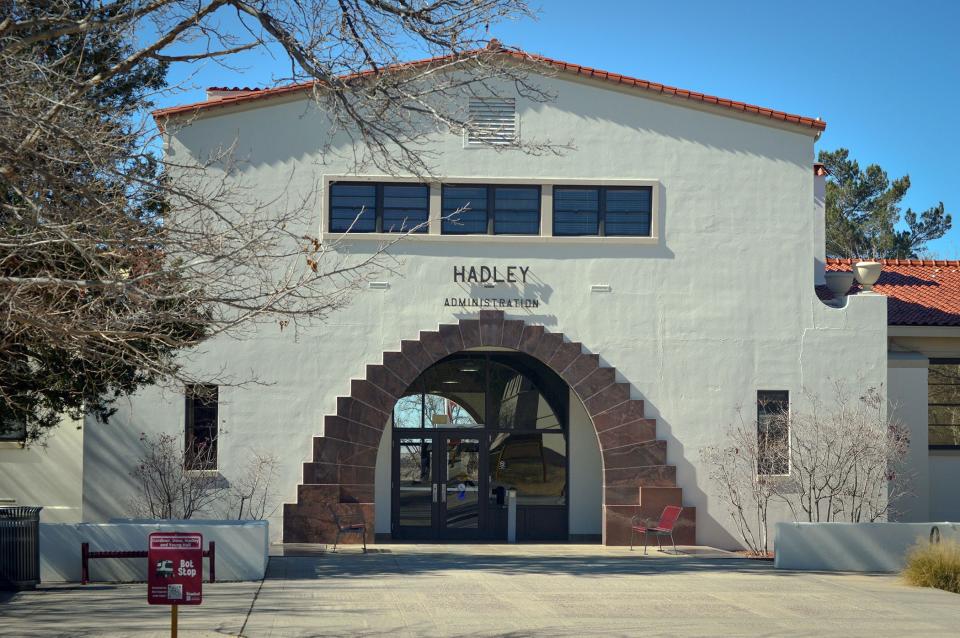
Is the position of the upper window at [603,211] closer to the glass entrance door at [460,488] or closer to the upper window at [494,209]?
the upper window at [494,209]

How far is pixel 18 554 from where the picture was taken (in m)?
16.8

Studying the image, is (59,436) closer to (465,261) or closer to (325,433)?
(325,433)

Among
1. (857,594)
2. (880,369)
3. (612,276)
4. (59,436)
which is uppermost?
(612,276)

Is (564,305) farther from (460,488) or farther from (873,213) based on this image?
(873,213)

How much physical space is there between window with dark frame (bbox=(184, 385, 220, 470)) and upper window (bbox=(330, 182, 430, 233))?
412 centimetres

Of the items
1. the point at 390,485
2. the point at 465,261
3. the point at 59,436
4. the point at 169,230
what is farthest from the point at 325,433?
the point at 169,230

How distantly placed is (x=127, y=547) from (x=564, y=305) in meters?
9.96

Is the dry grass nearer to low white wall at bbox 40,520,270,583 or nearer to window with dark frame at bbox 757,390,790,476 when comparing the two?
window with dark frame at bbox 757,390,790,476

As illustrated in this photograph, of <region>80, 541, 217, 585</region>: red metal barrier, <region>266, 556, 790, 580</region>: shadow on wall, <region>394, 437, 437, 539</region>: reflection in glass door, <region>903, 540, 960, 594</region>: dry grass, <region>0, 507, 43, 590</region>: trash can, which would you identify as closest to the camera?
<region>0, 507, 43, 590</region>: trash can

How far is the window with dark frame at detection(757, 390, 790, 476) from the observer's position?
23766 mm

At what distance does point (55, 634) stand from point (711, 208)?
15638 millimetres

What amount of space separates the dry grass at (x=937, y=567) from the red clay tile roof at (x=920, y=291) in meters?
8.16

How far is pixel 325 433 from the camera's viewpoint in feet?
77.0

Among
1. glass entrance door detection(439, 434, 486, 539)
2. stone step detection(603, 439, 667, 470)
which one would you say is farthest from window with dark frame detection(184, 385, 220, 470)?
stone step detection(603, 439, 667, 470)
